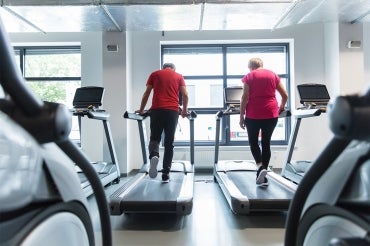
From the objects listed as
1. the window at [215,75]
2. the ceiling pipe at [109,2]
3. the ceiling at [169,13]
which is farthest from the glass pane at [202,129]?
the ceiling pipe at [109,2]

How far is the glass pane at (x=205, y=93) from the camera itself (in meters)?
6.79

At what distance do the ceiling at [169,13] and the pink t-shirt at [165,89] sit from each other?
4.46ft

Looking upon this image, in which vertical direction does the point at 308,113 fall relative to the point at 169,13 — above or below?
below

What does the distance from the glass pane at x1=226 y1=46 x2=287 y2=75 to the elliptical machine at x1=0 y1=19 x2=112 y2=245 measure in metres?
6.05

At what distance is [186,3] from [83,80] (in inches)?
129

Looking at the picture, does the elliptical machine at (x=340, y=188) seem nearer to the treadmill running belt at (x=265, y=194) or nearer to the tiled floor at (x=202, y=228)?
the tiled floor at (x=202, y=228)

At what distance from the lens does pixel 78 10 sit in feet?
15.3

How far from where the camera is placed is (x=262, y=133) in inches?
138

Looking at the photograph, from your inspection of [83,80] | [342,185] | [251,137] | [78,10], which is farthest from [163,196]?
[83,80]

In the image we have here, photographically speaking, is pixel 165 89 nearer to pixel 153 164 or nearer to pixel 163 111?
pixel 163 111

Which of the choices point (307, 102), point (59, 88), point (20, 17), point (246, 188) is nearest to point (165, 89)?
point (246, 188)

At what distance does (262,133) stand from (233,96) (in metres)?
1.67

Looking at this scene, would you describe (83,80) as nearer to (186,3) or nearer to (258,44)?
(186,3)

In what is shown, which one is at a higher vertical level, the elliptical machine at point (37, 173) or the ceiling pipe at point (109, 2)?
the ceiling pipe at point (109, 2)
